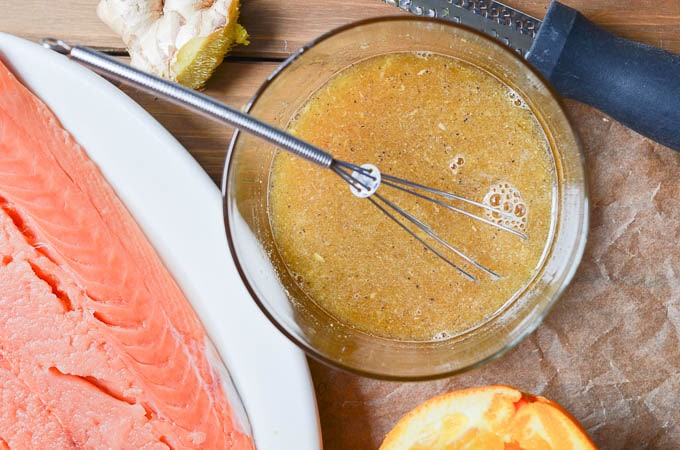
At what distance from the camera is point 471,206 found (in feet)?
2.87

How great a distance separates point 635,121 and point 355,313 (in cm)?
41

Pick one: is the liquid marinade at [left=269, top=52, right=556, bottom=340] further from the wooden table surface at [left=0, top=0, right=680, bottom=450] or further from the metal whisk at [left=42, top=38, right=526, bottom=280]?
the wooden table surface at [left=0, top=0, right=680, bottom=450]

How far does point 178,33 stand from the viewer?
36.8 inches

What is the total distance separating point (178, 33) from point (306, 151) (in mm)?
341

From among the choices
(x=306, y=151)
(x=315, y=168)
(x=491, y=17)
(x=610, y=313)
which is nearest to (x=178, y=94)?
(x=306, y=151)

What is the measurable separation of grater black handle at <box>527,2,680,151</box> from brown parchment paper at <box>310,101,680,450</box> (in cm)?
6

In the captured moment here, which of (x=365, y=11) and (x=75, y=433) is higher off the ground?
(x=365, y=11)

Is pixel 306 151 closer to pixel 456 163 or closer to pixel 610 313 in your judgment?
pixel 456 163

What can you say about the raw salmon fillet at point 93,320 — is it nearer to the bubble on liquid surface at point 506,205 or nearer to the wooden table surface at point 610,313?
the wooden table surface at point 610,313

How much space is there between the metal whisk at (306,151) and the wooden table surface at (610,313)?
15cm

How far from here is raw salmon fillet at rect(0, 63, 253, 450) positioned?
939 millimetres

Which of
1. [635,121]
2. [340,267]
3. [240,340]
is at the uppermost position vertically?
[635,121]

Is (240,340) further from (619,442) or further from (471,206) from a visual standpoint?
(619,442)

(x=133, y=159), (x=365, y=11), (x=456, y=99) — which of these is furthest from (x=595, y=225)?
(x=133, y=159)
